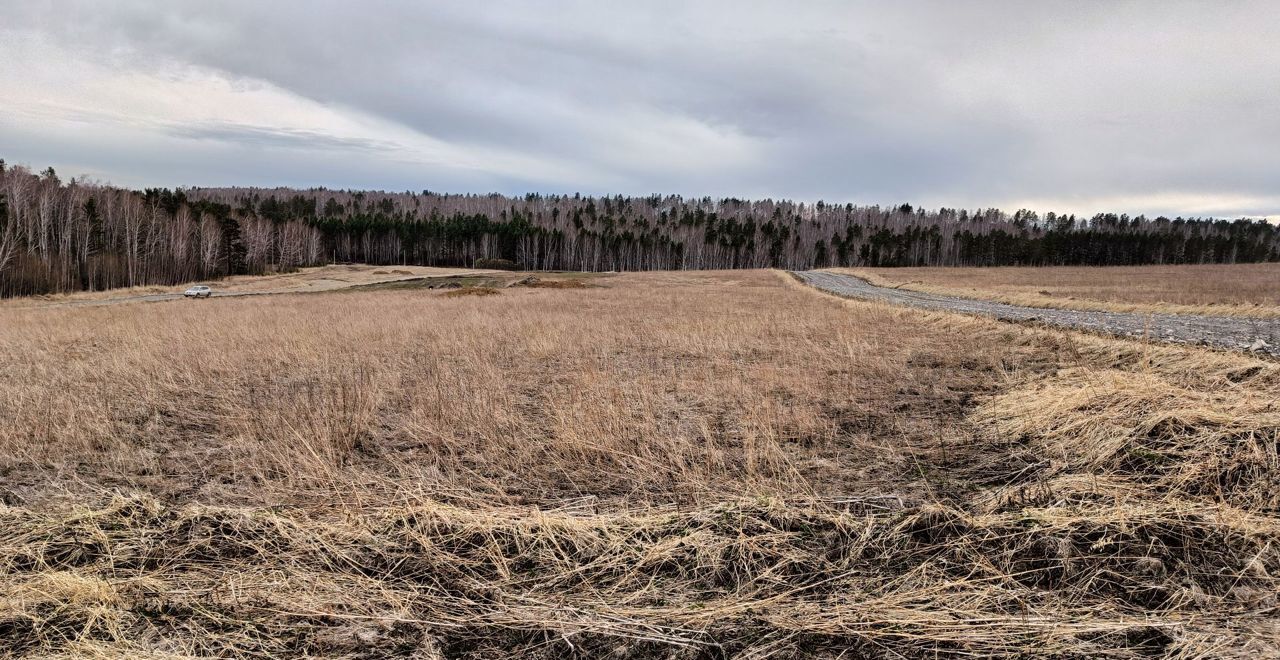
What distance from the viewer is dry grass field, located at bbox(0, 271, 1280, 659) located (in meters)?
2.79

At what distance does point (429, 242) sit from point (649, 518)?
126277 mm

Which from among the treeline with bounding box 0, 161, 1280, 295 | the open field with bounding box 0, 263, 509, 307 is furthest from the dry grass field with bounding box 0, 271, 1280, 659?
the treeline with bounding box 0, 161, 1280, 295

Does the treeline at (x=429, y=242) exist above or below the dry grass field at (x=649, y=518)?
above

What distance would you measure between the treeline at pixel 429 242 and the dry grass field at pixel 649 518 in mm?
64035

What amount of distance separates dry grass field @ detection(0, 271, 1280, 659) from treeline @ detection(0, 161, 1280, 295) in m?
64.0

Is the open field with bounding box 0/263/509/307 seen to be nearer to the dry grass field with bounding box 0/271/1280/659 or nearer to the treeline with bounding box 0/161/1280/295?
the treeline with bounding box 0/161/1280/295

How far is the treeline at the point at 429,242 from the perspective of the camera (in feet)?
199

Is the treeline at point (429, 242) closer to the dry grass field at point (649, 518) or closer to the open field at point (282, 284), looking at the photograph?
the open field at point (282, 284)

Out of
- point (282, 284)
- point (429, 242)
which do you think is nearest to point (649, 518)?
point (282, 284)

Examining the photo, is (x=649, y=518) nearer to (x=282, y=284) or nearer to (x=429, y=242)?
(x=282, y=284)

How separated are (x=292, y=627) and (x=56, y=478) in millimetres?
3949

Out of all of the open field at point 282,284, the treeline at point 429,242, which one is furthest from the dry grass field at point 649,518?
the treeline at point 429,242

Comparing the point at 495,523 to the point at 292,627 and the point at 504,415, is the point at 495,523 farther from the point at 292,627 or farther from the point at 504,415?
the point at 504,415

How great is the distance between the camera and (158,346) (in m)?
12.5
